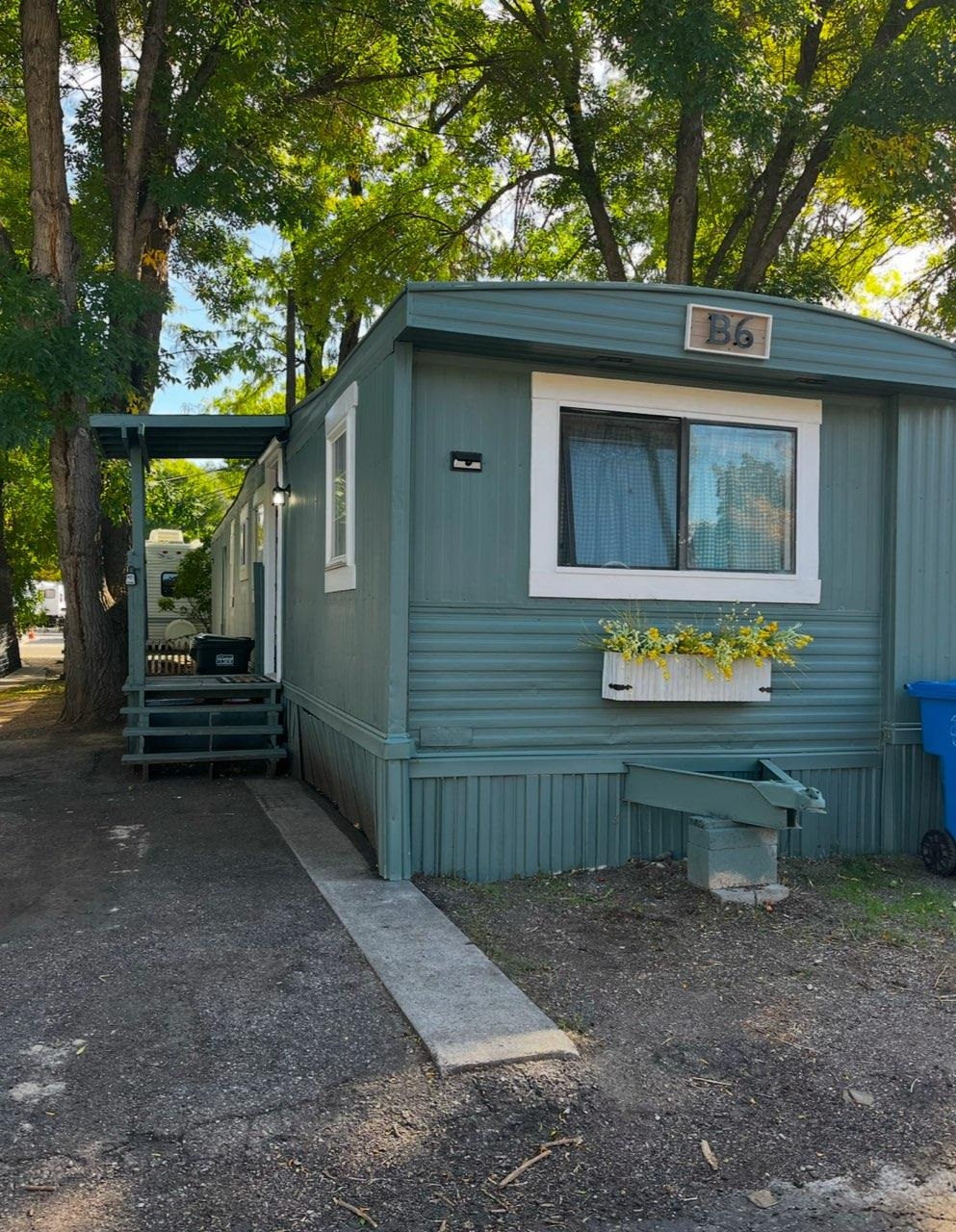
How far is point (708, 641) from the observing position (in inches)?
210

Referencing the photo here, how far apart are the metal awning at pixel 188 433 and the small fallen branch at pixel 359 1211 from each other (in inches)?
270

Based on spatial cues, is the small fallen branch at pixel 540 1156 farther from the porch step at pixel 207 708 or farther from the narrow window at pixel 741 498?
the porch step at pixel 207 708

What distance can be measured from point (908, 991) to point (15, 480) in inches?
691

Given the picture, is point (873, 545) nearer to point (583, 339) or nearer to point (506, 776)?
point (583, 339)

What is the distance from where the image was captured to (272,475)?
31.3 ft

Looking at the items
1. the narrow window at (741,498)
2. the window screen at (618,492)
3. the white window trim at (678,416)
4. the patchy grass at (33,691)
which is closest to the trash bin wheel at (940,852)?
the white window trim at (678,416)

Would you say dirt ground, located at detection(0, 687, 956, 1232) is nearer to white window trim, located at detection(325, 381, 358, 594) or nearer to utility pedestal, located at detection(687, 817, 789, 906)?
utility pedestal, located at detection(687, 817, 789, 906)

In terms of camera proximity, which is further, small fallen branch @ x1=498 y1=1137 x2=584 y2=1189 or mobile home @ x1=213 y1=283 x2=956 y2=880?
mobile home @ x1=213 y1=283 x2=956 y2=880

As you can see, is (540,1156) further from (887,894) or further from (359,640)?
(359,640)

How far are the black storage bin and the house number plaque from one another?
6.56 metres

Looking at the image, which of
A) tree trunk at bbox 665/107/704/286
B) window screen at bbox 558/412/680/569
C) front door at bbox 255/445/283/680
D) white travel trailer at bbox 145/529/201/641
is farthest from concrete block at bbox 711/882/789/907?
white travel trailer at bbox 145/529/201/641

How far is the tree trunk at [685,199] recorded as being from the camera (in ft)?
35.3

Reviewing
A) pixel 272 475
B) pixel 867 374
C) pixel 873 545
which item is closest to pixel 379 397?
pixel 867 374

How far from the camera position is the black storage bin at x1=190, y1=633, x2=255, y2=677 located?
33.2 feet
